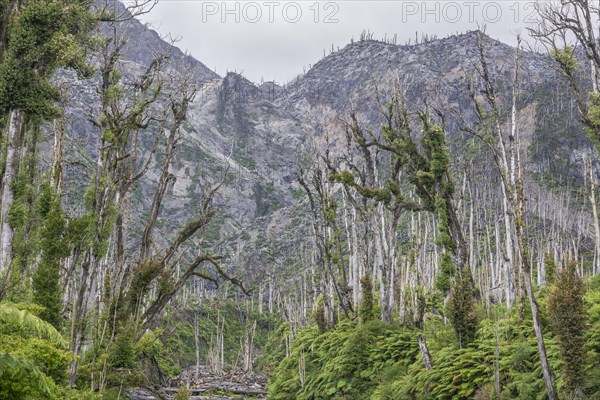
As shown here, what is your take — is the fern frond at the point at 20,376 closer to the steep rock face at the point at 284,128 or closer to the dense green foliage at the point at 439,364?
the dense green foliage at the point at 439,364

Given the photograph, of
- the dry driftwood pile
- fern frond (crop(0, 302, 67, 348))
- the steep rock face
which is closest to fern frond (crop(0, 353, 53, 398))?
fern frond (crop(0, 302, 67, 348))

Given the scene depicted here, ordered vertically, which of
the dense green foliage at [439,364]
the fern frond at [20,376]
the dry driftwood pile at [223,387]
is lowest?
the dry driftwood pile at [223,387]

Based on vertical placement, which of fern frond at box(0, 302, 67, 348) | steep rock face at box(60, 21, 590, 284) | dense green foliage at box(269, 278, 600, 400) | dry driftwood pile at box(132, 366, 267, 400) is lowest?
dry driftwood pile at box(132, 366, 267, 400)

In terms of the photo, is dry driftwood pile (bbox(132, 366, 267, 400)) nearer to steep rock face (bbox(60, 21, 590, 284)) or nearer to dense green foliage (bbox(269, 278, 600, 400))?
dense green foliage (bbox(269, 278, 600, 400))

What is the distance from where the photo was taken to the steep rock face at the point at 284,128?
86750mm

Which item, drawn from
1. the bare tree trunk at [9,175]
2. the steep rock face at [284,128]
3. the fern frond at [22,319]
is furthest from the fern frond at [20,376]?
the steep rock face at [284,128]

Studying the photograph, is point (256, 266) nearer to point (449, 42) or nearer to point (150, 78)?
point (150, 78)

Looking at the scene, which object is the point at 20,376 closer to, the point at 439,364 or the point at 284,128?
the point at 439,364

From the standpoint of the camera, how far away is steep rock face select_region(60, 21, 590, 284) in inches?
3415

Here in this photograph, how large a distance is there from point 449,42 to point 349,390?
511 ft

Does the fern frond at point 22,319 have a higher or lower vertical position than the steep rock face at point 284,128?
lower

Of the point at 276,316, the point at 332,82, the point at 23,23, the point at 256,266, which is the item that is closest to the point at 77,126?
the point at 256,266

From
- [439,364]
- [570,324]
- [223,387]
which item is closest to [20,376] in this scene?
[570,324]

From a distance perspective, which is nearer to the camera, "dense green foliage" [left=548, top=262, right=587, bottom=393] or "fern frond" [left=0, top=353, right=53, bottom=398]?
"fern frond" [left=0, top=353, right=53, bottom=398]
